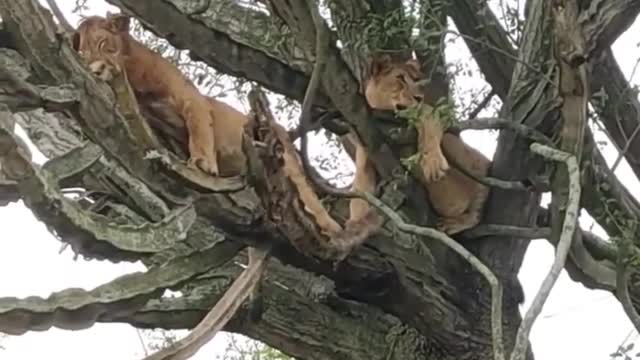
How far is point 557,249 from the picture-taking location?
268cm

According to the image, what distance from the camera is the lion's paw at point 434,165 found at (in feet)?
11.1

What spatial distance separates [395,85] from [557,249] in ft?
3.32

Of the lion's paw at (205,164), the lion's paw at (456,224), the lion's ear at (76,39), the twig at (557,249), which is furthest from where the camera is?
the lion's paw at (456,224)

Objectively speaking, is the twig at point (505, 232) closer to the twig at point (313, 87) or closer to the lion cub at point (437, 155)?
the lion cub at point (437, 155)

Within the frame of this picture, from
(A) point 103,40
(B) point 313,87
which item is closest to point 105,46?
(A) point 103,40

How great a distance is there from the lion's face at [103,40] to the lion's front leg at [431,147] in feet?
2.48

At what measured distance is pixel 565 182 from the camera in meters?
3.11

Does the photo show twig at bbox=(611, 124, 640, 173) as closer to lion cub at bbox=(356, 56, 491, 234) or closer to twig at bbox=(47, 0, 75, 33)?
lion cub at bbox=(356, 56, 491, 234)

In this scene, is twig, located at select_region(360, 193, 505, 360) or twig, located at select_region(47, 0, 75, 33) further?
twig, located at select_region(47, 0, 75, 33)

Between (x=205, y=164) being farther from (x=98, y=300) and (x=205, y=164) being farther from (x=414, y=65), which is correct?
(x=414, y=65)

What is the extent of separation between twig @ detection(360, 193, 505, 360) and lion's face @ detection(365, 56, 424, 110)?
18.2 inches

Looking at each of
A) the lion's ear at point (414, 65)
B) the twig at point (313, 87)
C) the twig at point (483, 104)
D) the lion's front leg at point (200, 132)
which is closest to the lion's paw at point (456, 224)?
the twig at point (483, 104)

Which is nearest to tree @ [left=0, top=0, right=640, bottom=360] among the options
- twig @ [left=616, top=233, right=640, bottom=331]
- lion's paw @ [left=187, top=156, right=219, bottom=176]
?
twig @ [left=616, top=233, right=640, bottom=331]

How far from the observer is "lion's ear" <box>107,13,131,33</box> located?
129 inches
